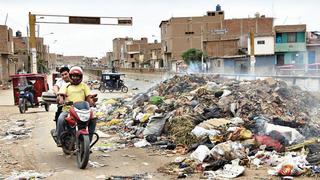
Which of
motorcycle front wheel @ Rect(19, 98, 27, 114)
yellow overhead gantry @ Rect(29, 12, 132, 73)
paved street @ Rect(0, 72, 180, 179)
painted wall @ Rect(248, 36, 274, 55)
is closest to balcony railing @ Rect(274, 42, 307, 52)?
painted wall @ Rect(248, 36, 274, 55)

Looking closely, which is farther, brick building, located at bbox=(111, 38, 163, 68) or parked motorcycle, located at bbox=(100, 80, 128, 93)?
brick building, located at bbox=(111, 38, 163, 68)

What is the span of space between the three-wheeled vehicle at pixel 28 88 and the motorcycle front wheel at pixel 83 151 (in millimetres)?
11545

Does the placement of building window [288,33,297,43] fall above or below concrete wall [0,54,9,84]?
above

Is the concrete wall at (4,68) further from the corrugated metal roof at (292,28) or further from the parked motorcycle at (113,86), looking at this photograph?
the corrugated metal roof at (292,28)

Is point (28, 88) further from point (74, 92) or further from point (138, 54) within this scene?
point (138, 54)

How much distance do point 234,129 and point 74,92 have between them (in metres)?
3.11

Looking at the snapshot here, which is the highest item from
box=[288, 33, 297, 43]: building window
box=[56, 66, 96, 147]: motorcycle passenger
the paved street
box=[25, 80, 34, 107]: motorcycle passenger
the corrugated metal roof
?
the corrugated metal roof

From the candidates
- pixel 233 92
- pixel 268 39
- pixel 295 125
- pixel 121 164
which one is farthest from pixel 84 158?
pixel 268 39

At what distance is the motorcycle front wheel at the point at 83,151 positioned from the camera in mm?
7461

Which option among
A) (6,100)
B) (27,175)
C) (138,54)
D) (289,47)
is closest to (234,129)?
(27,175)

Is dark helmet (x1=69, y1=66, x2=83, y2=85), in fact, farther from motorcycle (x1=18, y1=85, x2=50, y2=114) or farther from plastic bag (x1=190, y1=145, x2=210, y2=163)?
motorcycle (x1=18, y1=85, x2=50, y2=114)

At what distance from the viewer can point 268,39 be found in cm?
6019

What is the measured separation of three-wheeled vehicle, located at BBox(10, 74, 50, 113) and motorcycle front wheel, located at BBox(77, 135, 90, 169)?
37.9ft

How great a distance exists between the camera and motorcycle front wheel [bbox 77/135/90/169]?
24.5 ft
